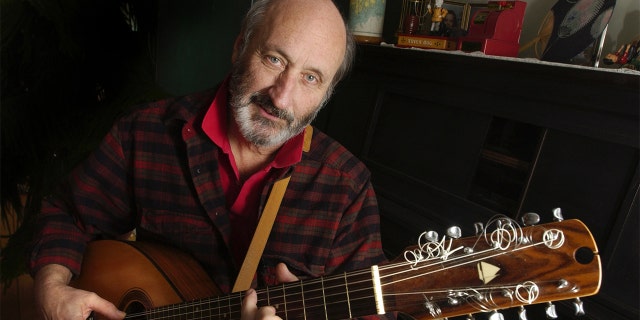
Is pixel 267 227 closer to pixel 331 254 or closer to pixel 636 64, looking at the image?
pixel 331 254

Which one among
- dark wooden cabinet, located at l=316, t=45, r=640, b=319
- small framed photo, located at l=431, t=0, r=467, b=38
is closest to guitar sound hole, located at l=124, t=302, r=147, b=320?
dark wooden cabinet, located at l=316, t=45, r=640, b=319

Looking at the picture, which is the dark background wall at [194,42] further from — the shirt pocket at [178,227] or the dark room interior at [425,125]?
the shirt pocket at [178,227]

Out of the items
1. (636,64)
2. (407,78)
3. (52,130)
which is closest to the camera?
(636,64)

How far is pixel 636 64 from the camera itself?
3.31 feet

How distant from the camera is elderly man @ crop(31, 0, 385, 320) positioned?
117 centimetres

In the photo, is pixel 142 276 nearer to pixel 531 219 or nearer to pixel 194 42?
pixel 531 219

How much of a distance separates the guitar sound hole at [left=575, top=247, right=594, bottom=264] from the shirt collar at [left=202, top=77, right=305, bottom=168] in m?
0.72

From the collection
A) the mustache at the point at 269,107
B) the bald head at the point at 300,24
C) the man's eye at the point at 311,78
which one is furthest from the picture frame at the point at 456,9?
the mustache at the point at 269,107

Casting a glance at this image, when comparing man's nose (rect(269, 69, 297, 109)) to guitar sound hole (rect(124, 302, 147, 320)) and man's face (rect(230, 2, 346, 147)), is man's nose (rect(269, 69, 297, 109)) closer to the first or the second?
man's face (rect(230, 2, 346, 147))

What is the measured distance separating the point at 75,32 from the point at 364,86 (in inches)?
42.7

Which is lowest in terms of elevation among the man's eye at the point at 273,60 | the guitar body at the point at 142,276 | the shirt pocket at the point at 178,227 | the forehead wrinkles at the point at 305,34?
the guitar body at the point at 142,276

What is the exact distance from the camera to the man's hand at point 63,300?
109cm

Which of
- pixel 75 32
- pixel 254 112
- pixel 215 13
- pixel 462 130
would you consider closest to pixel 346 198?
pixel 254 112

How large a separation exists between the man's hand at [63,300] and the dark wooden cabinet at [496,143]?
957 mm
